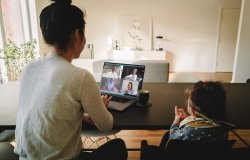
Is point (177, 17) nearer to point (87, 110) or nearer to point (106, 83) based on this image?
point (106, 83)

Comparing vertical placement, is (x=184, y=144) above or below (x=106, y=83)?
below

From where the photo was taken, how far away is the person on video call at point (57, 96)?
0.90 metres

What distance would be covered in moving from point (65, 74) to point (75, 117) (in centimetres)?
18

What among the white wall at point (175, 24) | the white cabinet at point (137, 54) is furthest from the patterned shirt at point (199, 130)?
the white wall at point (175, 24)

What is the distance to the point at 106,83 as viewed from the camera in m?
1.71

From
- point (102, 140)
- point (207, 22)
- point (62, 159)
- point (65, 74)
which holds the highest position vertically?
point (207, 22)

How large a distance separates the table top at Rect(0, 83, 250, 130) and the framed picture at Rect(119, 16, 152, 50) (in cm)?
504

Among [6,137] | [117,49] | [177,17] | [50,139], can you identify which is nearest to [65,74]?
[50,139]

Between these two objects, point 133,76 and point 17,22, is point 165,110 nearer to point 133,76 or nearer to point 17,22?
point 133,76

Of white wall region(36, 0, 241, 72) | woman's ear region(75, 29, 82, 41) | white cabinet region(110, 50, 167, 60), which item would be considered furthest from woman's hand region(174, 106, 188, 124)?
white wall region(36, 0, 241, 72)

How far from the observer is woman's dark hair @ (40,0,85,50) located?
0.91 m

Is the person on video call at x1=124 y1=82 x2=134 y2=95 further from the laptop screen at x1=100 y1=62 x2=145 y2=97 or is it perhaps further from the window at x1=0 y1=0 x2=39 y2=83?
the window at x1=0 y1=0 x2=39 y2=83

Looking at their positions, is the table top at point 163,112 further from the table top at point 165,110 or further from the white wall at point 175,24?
the white wall at point 175,24

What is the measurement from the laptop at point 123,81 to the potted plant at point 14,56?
2383 millimetres
